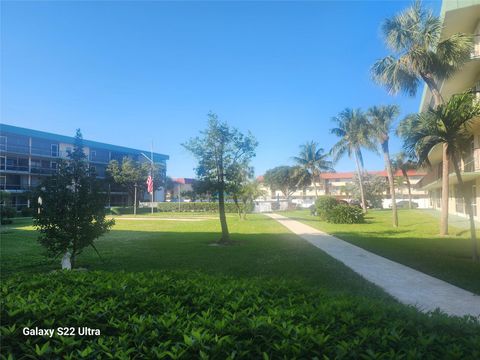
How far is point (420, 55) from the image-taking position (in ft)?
52.0

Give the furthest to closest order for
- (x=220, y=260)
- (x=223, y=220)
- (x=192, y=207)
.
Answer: (x=192, y=207)
(x=223, y=220)
(x=220, y=260)

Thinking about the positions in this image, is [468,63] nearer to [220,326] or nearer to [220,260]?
[220,260]

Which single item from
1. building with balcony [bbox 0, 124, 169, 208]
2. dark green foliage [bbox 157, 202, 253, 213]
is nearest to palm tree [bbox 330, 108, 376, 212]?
dark green foliage [bbox 157, 202, 253, 213]

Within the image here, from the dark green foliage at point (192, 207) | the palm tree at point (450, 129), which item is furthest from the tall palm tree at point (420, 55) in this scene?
the dark green foliage at point (192, 207)

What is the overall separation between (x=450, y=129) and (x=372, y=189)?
4904cm

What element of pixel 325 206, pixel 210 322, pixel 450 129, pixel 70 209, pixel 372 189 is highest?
pixel 450 129

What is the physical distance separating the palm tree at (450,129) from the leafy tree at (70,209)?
9712 millimetres

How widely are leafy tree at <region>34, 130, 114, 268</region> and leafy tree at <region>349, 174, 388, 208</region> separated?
51.5 metres

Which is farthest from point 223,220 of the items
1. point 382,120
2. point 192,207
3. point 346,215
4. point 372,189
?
point 372,189

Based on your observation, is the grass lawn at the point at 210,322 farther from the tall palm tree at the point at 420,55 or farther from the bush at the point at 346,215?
the bush at the point at 346,215

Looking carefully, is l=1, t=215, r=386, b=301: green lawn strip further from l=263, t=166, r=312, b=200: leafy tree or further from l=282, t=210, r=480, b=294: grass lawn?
l=263, t=166, r=312, b=200: leafy tree

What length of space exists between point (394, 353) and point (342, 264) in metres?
7.35

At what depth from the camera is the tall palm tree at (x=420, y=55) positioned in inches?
614

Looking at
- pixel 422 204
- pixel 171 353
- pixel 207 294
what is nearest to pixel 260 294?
pixel 207 294
